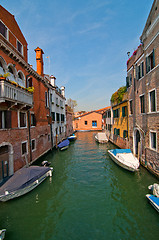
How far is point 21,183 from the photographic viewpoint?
23.2 feet

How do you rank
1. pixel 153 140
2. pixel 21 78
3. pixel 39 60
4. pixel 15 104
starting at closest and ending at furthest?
pixel 15 104 → pixel 153 140 → pixel 21 78 → pixel 39 60

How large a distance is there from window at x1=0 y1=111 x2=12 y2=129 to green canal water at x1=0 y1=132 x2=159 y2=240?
14.0ft

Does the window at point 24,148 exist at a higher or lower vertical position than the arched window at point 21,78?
lower

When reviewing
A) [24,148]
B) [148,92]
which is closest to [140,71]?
[148,92]

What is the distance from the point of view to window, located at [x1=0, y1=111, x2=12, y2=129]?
824cm

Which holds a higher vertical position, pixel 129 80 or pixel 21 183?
pixel 129 80

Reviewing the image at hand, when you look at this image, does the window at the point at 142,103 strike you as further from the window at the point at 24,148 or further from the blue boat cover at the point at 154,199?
the window at the point at 24,148

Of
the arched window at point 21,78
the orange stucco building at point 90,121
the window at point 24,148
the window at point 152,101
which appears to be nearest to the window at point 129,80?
the window at point 152,101

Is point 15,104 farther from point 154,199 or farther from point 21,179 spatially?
point 154,199

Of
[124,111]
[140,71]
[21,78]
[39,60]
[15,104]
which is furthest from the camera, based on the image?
[39,60]

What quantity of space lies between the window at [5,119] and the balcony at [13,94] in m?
0.70

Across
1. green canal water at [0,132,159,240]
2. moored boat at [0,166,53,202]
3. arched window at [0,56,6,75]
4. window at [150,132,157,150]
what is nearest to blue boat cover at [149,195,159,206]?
green canal water at [0,132,159,240]

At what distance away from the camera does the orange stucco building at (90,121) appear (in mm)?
47031

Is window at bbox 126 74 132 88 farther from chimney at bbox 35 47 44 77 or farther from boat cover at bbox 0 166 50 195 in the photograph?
boat cover at bbox 0 166 50 195
